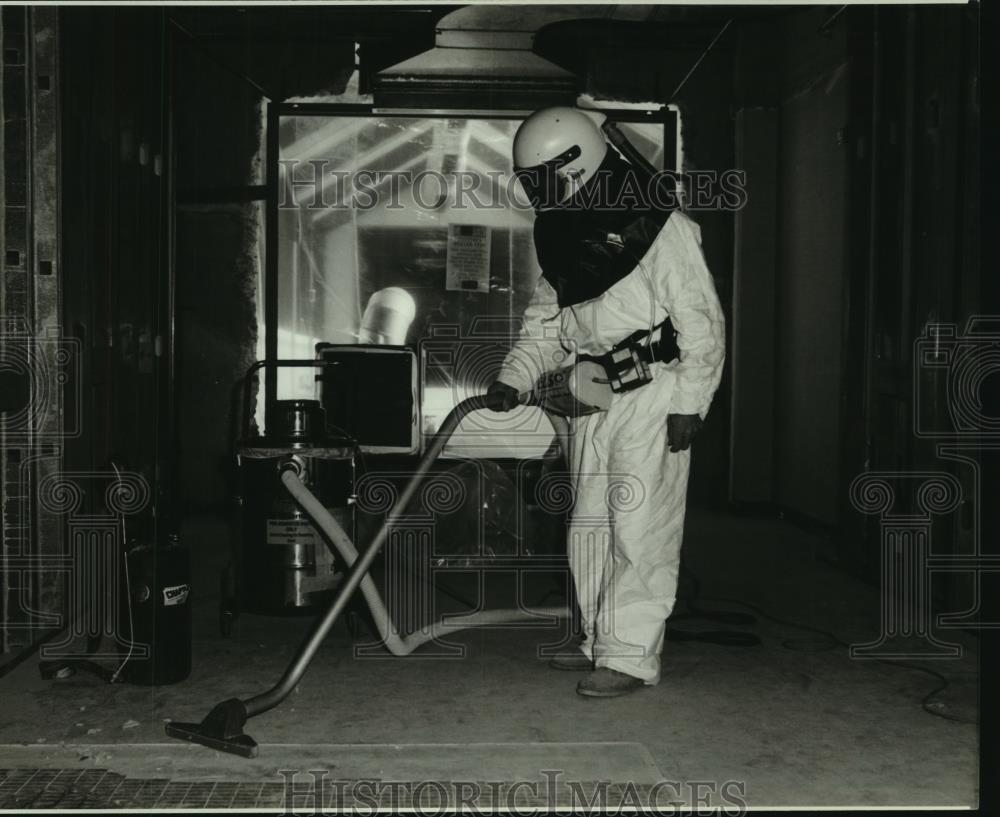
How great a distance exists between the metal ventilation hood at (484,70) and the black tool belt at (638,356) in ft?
8.23

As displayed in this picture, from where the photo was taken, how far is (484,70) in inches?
218

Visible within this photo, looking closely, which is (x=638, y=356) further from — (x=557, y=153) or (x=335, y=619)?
(x=335, y=619)

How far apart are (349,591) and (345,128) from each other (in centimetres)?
362

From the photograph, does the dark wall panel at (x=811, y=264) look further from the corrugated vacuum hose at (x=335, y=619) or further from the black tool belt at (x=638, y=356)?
the corrugated vacuum hose at (x=335, y=619)

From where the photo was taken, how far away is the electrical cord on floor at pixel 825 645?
2.91 m

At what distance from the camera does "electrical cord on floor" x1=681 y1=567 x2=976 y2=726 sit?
2.91m

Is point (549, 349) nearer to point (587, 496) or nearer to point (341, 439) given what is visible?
point (587, 496)

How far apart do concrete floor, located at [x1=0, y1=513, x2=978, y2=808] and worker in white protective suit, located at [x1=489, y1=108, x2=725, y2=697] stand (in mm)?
238

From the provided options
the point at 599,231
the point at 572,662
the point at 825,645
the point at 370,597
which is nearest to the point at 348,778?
the point at 370,597

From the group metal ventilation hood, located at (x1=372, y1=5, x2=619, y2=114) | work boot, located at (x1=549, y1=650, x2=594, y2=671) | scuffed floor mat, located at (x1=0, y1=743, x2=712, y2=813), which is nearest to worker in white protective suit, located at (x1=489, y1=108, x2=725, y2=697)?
work boot, located at (x1=549, y1=650, x2=594, y2=671)

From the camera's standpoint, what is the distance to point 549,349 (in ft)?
11.5

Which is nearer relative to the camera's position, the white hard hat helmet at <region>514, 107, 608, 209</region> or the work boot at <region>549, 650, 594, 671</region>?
the white hard hat helmet at <region>514, 107, 608, 209</region>

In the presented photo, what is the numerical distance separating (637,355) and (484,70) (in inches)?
119

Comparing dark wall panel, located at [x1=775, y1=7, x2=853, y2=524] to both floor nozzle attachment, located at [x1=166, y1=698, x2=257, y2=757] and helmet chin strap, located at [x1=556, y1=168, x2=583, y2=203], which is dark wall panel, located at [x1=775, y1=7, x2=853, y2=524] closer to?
helmet chin strap, located at [x1=556, y1=168, x2=583, y2=203]
